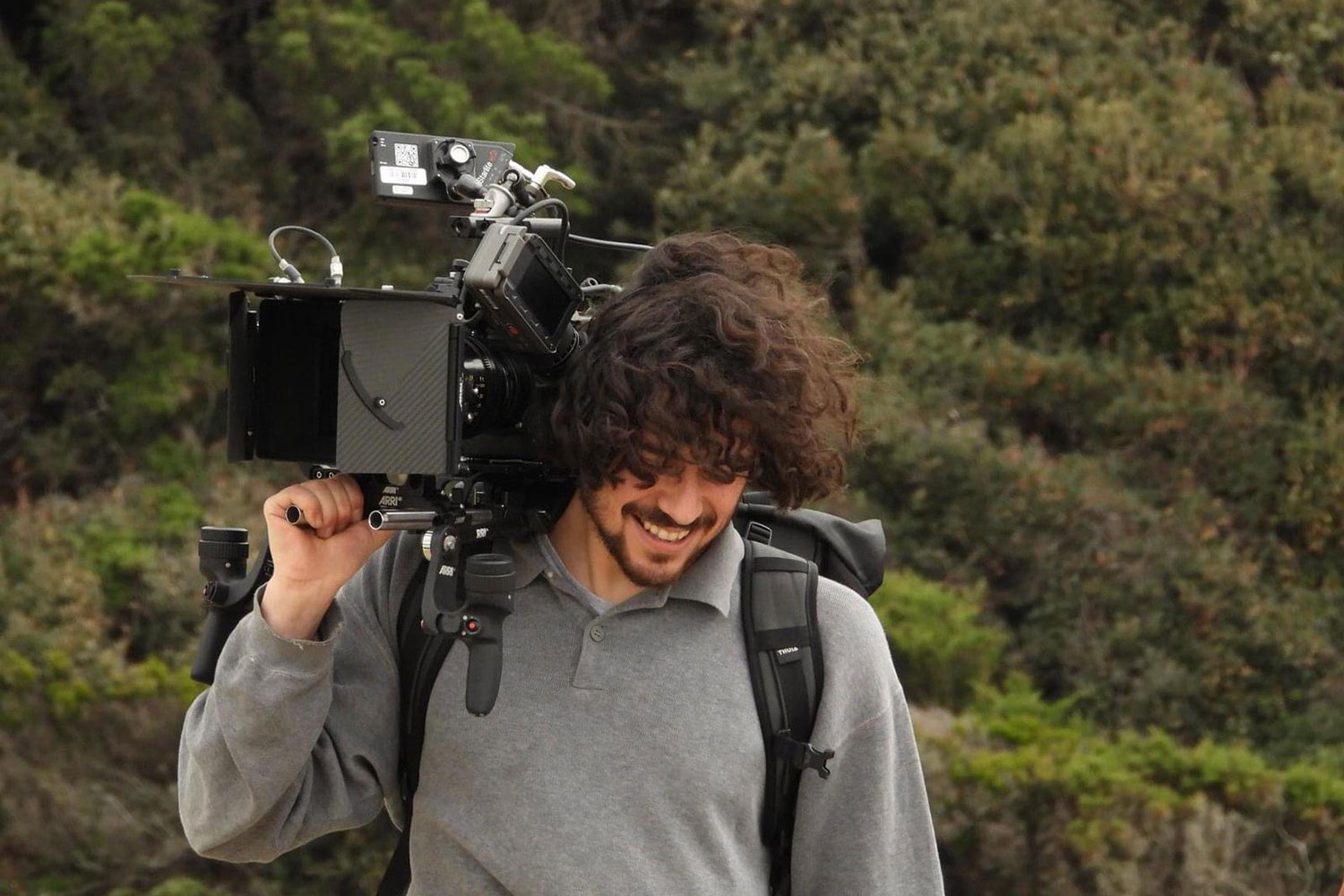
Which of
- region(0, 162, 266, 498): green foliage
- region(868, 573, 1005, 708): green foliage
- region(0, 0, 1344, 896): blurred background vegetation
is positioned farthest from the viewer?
region(0, 162, 266, 498): green foliage

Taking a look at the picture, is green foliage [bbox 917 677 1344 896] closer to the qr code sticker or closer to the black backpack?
the black backpack

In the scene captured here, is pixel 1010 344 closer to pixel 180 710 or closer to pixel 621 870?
pixel 180 710

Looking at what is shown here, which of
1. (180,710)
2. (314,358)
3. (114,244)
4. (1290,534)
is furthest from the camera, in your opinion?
(114,244)

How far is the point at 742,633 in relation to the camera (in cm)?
241

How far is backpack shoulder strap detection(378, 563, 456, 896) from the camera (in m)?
2.37

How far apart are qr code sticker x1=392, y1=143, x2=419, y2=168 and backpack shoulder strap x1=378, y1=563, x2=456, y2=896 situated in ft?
1.87

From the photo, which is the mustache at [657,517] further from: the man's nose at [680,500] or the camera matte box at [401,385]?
the camera matte box at [401,385]

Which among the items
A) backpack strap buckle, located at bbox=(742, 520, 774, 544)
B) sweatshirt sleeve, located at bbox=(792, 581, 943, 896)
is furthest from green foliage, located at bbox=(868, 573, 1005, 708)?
sweatshirt sleeve, located at bbox=(792, 581, 943, 896)

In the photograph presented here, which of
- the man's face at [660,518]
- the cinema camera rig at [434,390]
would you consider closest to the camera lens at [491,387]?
the cinema camera rig at [434,390]

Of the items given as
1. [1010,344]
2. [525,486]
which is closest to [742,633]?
[525,486]

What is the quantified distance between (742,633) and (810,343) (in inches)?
16.2

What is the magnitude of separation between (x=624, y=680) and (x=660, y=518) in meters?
0.22

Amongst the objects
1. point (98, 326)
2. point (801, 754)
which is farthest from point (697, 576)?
point (98, 326)

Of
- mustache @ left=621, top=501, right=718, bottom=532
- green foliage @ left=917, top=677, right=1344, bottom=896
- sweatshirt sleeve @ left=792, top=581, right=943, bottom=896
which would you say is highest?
mustache @ left=621, top=501, right=718, bottom=532
